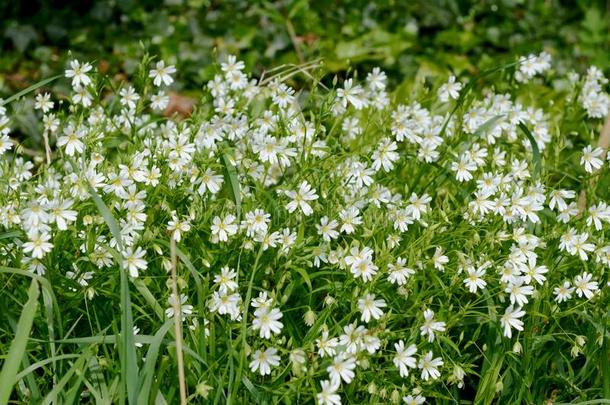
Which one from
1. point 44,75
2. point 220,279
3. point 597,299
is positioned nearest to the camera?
point 220,279

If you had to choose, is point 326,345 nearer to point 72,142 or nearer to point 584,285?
point 584,285

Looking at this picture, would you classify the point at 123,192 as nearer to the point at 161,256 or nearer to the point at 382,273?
the point at 161,256

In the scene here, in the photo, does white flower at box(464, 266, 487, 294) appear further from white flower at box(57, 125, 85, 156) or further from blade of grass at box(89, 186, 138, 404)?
white flower at box(57, 125, 85, 156)

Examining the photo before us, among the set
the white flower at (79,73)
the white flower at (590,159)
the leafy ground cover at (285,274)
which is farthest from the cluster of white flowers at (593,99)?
the white flower at (79,73)

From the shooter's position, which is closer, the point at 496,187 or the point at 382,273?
the point at 382,273

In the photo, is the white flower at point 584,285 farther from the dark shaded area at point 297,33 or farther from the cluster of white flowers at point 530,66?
the dark shaded area at point 297,33

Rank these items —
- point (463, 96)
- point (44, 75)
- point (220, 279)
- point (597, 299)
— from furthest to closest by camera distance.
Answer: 1. point (44, 75)
2. point (463, 96)
3. point (597, 299)
4. point (220, 279)

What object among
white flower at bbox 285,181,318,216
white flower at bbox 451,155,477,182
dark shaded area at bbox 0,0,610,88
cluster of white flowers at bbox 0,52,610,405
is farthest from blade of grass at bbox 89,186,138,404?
dark shaded area at bbox 0,0,610,88

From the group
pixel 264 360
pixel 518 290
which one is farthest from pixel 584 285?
pixel 264 360

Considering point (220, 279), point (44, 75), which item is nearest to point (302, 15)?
point (44, 75)
